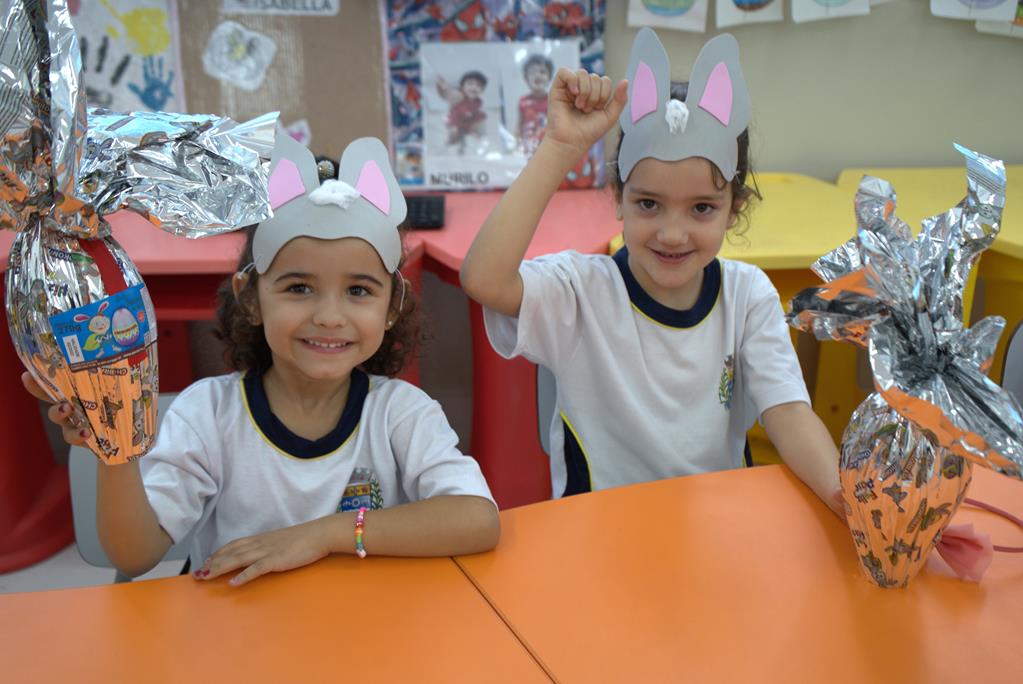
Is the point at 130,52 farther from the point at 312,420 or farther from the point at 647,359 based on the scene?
the point at 647,359

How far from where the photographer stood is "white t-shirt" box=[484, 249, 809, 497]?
1198 millimetres

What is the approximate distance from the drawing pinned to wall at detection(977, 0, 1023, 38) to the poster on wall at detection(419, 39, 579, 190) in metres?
1.06

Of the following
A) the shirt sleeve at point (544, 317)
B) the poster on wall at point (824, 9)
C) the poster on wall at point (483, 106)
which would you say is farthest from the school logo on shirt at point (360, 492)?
the poster on wall at point (824, 9)

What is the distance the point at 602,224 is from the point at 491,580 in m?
1.21

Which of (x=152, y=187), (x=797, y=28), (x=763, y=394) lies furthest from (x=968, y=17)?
(x=152, y=187)

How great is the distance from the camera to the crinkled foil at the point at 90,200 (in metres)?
0.57

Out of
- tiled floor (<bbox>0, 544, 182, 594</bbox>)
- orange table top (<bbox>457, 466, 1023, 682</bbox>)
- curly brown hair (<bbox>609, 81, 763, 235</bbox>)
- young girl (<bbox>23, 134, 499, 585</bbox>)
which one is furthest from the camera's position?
tiled floor (<bbox>0, 544, 182, 594</bbox>)

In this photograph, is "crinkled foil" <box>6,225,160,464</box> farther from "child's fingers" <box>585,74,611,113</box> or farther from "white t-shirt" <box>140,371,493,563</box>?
"child's fingers" <box>585,74,611,113</box>

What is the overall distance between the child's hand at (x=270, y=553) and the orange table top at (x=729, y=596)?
0.48 feet

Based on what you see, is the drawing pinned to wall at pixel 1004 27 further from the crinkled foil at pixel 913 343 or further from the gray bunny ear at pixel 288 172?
the gray bunny ear at pixel 288 172

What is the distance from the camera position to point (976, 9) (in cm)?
213

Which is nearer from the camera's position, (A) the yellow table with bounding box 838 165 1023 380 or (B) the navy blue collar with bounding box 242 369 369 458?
(B) the navy blue collar with bounding box 242 369 369 458

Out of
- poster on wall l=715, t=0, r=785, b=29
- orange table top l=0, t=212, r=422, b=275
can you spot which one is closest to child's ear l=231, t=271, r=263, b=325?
orange table top l=0, t=212, r=422, b=275

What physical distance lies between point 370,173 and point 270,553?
1.42 feet
